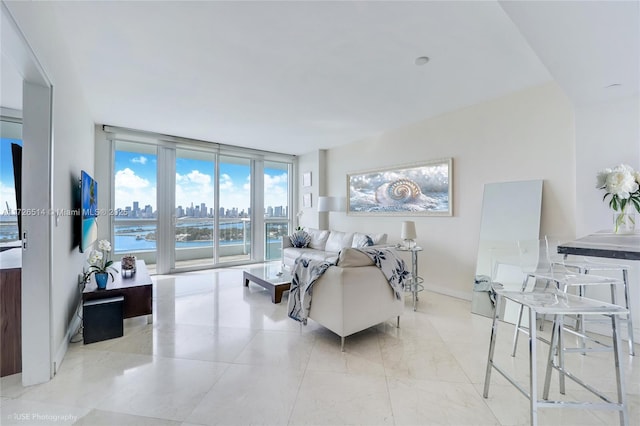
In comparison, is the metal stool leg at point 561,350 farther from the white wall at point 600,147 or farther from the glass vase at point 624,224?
the white wall at point 600,147

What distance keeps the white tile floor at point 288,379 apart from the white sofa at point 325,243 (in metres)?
1.76

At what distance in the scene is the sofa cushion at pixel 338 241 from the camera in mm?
4895

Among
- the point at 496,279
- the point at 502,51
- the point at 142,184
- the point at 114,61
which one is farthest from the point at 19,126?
the point at 496,279

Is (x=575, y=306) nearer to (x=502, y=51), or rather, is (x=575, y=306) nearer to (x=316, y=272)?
(x=316, y=272)

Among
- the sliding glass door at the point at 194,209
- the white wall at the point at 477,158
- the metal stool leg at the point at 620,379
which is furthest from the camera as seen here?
the sliding glass door at the point at 194,209

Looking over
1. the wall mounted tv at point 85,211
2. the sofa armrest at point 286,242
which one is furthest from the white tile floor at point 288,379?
the sofa armrest at point 286,242

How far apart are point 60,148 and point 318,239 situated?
13.3 ft

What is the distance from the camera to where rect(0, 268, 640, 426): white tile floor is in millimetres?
1581

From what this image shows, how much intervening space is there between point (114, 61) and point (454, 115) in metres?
4.12

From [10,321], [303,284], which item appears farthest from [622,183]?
[10,321]

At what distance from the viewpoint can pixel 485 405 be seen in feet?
5.47

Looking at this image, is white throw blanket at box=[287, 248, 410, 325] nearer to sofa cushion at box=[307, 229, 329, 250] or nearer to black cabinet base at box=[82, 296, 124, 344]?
black cabinet base at box=[82, 296, 124, 344]

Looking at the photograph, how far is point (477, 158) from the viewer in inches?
143

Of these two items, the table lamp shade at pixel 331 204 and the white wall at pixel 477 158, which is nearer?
the white wall at pixel 477 158
